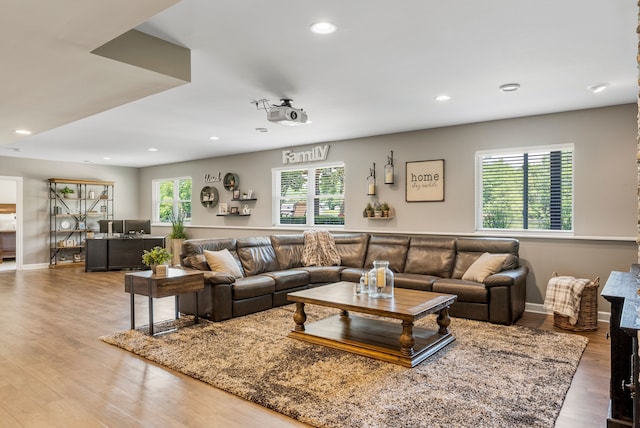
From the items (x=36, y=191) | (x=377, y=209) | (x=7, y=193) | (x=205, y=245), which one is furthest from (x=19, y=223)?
(x=377, y=209)

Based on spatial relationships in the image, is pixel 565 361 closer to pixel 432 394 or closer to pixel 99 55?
pixel 432 394

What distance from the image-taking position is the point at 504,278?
4324 mm

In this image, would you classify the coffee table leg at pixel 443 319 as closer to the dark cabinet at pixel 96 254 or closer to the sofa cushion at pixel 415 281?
the sofa cushion at pixel 415 281

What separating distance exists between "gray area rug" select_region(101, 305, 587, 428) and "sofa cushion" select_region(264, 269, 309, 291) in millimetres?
934

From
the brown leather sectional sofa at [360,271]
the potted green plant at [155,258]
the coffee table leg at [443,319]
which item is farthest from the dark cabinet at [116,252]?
the coffee table leg at [443,319]

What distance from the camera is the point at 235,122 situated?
18.0 feet

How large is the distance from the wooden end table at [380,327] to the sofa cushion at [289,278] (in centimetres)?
102

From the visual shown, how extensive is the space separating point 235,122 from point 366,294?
2.98 metres

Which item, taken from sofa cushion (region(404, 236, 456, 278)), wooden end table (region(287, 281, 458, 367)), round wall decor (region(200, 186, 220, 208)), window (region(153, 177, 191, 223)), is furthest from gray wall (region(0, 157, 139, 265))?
sofa cushion (region(404, 236, 456, 278))

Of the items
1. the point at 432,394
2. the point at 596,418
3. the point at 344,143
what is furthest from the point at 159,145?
the point at 596,418

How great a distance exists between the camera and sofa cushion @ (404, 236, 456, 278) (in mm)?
5301

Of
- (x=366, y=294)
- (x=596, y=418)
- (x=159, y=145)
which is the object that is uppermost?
(x=159, y=145)

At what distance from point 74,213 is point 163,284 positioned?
714 cm

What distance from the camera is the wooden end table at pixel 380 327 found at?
3.26 metres
